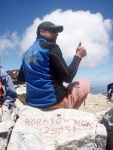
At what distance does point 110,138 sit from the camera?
5035mm

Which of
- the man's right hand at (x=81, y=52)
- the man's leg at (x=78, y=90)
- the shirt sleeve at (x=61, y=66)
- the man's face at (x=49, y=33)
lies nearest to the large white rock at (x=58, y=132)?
the man's leg at (x=78, y=90)

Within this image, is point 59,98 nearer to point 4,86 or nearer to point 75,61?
point 75,61

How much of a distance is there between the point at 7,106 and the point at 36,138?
5.45 feet

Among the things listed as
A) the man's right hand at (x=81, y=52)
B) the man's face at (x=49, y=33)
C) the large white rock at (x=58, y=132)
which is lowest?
the large white rock at (x=58, y=132)

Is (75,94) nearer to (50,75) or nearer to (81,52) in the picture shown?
(50,75)

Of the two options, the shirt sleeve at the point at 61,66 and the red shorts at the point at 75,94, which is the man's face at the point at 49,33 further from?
the red shorts at the point at 75,94

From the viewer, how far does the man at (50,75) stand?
5527mm

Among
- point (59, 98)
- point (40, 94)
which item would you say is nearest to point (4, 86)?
point (40, 94)

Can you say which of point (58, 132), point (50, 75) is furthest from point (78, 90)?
point (58, 132)

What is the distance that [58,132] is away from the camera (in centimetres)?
494

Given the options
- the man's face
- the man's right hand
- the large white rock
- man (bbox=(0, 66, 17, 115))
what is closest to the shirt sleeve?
the man's right hand

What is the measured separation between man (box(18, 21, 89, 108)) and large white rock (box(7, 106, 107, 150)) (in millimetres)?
328

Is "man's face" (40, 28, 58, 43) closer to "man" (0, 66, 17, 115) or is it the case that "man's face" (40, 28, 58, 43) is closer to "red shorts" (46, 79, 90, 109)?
"red shorts" (46, 79, 90, 109)

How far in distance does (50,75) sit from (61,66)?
0.35m
